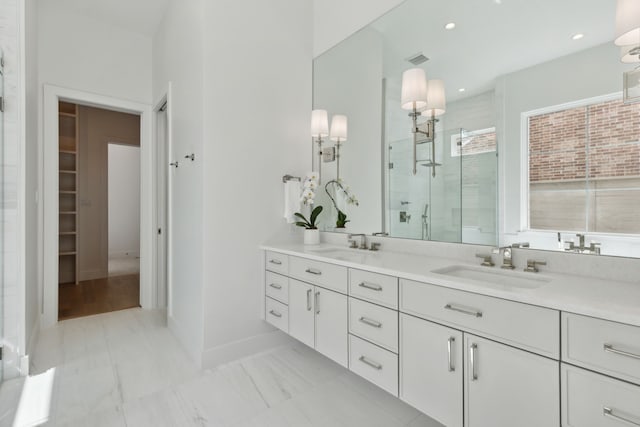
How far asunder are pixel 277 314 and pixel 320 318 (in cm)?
50

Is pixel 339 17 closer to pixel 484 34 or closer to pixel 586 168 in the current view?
pixel 484 34

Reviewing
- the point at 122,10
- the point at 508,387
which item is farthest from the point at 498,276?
the point at 122,10

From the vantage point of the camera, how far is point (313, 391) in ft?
6.33

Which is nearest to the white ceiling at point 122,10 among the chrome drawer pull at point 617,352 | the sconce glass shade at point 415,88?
the sconce glass shade at point 415,88

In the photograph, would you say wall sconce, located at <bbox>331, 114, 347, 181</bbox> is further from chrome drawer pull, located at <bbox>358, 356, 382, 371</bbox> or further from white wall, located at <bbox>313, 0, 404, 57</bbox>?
chrome drawer pull, located at <bbox>358, 356, 382, 371</bbox>

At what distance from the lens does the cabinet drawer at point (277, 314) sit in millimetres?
2229

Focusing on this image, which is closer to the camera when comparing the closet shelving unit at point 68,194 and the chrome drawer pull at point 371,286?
the chrome drawer pull at point 371,286

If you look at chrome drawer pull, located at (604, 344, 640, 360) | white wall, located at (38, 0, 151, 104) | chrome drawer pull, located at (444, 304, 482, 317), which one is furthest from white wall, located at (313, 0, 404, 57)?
chrome drawer pull, located at (604, 344, 640, 360)

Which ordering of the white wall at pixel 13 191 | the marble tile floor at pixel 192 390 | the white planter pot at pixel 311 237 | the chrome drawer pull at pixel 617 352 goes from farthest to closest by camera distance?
1. the white planter pot at pixel 311 237
2. the white wall at pixel 13 191
3. the marble tile floor at pixel 192 390
4. the chrome drawer pull at pixel 617 352

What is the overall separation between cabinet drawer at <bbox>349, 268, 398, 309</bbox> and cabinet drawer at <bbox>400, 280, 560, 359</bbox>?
52 mm

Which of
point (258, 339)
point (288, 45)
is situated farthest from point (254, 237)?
point (288, 45)

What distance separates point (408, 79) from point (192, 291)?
2.11 metres

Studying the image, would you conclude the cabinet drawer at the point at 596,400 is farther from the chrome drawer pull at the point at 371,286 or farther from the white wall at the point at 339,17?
the white wall at the point at 339,17

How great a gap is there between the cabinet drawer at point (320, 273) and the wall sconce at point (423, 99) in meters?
0.86
